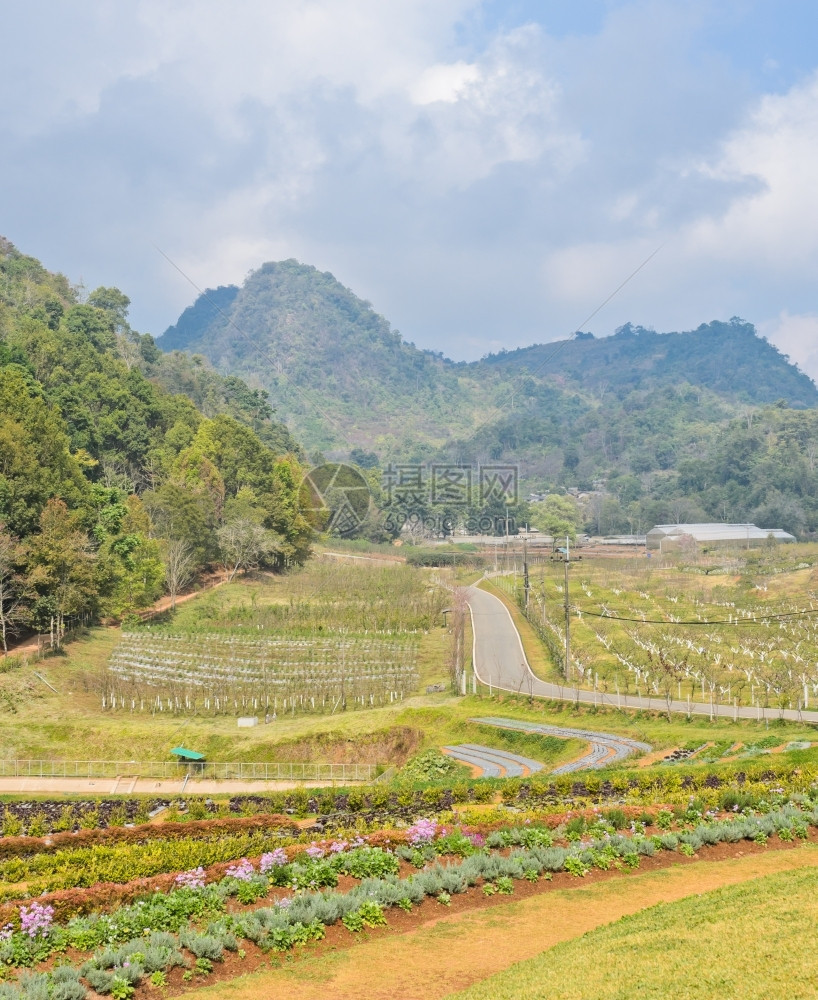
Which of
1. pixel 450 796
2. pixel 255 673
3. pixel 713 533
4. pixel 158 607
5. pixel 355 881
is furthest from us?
pixel 713 533

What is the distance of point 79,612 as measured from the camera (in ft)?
153

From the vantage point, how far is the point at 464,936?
12.0m

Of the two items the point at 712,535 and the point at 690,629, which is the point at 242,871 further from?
the point at 712,535

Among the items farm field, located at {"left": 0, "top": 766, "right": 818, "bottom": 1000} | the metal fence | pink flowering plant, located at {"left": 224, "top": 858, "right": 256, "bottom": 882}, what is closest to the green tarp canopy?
the metal fence

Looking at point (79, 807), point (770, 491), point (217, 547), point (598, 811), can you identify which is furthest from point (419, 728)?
point (770, 491)

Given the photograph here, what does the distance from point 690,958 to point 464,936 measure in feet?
10.4

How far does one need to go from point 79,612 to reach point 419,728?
2244 cm

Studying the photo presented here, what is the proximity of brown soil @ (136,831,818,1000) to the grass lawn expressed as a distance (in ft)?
2.35

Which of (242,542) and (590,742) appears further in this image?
(242,542)

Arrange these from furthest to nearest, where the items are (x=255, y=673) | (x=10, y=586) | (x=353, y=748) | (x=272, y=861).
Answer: (x=10, y=586) < (x=255, y=673) < (x=353, y=748) < (x=272, y=861)

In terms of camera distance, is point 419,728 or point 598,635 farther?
point 598,635

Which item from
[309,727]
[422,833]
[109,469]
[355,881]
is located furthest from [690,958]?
[109,469]

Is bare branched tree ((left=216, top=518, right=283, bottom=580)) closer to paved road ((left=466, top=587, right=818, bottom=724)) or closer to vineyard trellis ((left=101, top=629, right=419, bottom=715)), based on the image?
paved road ((left=466, top=587, right=818, bottom=724))

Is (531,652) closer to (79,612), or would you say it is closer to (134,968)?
(79,612)
